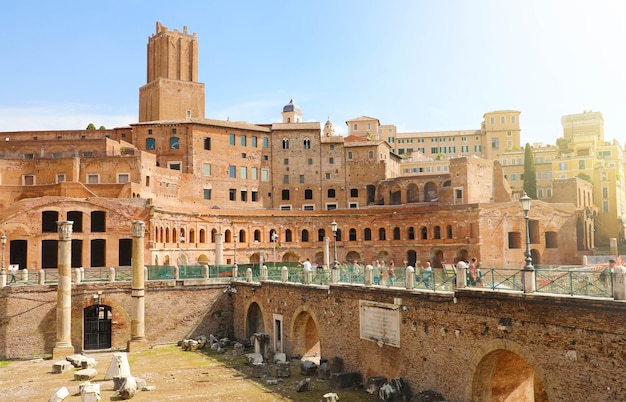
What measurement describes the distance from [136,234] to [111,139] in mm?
28963

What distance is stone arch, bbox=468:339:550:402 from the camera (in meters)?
16.5

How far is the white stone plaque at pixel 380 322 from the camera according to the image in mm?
20281

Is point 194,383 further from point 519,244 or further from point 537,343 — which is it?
point 519,244

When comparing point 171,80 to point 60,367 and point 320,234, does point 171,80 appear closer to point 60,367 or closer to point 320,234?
point 320,234

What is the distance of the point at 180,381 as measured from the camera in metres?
24.1

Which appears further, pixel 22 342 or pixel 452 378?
pixel 22 342

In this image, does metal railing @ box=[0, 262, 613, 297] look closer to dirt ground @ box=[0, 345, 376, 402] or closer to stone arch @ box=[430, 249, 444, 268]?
dirt ground @ box=[0, 345, 376, 402]

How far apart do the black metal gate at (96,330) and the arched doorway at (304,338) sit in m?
11.4

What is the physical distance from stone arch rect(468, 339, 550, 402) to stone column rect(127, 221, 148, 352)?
19630 millimetres

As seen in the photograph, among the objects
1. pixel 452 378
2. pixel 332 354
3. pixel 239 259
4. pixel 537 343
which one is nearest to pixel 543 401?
pixel 452 378

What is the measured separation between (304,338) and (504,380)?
1154cm

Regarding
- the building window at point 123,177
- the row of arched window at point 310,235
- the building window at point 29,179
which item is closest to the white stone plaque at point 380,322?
the row of arched window at point 310,235

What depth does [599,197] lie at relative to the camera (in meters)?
64.7

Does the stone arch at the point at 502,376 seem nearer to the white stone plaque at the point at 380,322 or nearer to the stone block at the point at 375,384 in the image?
the white stone plaque at the point at 380,322
